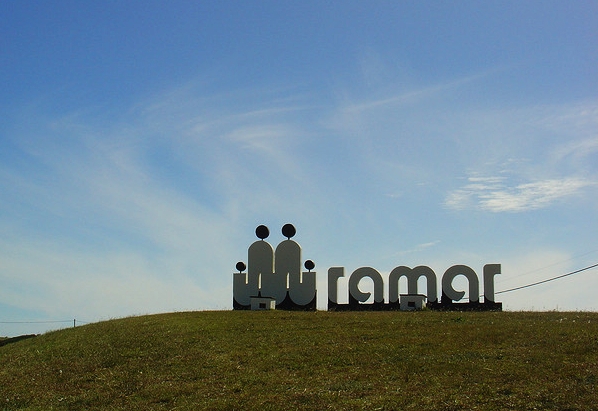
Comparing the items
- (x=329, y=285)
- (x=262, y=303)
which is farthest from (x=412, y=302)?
(x=262, y=303)

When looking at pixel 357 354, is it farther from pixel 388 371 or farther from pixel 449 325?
pixel 449 325

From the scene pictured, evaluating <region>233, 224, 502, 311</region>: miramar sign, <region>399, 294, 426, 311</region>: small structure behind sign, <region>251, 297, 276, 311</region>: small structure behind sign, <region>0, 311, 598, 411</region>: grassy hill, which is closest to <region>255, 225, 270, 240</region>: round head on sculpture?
<region>233, 224, 502, 311</region>: miramar sign

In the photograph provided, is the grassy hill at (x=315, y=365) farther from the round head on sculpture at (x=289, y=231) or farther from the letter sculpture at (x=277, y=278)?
Answer: the round head on sculpture at (x=289, y=231)

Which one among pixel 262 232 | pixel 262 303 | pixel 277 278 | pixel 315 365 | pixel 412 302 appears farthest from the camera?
pixel 262 232

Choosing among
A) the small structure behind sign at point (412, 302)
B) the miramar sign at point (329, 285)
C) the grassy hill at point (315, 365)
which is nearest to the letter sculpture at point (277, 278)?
the miramar sign at point (329, 285)

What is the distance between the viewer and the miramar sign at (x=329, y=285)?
42.5m

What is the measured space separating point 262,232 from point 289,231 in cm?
210

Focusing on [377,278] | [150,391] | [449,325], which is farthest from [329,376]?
[377,278]

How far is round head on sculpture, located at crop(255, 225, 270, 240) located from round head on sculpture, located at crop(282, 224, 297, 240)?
135 centimetres

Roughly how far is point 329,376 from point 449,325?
1124cm

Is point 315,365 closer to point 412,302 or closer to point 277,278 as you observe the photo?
point 412,302

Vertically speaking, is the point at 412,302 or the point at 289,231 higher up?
the point at 289,231

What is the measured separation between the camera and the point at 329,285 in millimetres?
45219

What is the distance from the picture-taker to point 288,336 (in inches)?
1196
